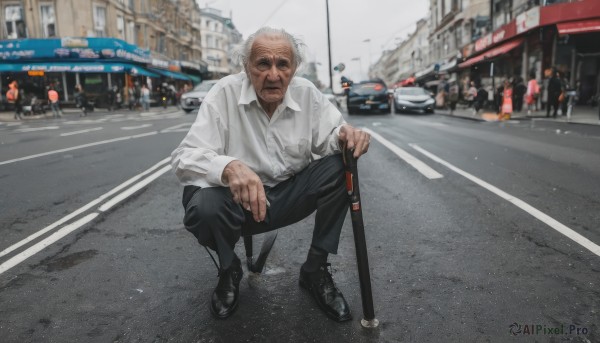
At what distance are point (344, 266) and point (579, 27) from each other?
1940 centimetres

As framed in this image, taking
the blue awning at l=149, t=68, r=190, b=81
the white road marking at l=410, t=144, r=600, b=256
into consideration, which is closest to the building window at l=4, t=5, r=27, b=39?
the blue awning at l=149, t=68, r=190, b=81

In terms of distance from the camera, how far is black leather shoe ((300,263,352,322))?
2187 millimetres

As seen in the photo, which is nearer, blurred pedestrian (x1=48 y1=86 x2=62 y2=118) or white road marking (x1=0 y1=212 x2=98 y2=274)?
white road marking (x1=0 y1=212 x2=98 y2=274)

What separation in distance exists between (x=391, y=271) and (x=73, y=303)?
1876 mm

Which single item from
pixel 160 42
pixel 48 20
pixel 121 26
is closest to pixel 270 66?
pixel 48 20

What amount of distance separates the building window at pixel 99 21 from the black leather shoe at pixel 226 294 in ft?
110

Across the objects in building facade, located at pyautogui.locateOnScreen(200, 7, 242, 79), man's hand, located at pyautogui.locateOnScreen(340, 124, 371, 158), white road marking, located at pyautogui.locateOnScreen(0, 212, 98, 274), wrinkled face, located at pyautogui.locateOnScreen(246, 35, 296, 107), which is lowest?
white road marking, located at pyautogui.locateOnScreen(0, 212, 98, 274)

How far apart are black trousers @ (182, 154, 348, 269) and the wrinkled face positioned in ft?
1.51

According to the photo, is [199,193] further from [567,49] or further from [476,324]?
[567,49]

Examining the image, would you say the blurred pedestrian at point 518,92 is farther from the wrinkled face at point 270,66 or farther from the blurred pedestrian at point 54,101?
the blurred pedestrian at point 54,101

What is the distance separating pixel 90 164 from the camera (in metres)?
7.04

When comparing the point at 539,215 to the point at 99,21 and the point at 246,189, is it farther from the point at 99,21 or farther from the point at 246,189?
the point at 99,21

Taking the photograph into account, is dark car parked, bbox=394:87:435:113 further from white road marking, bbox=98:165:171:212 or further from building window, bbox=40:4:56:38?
building window, bbox=40:4:56:38

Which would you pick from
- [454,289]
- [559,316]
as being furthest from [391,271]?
[559,316]
